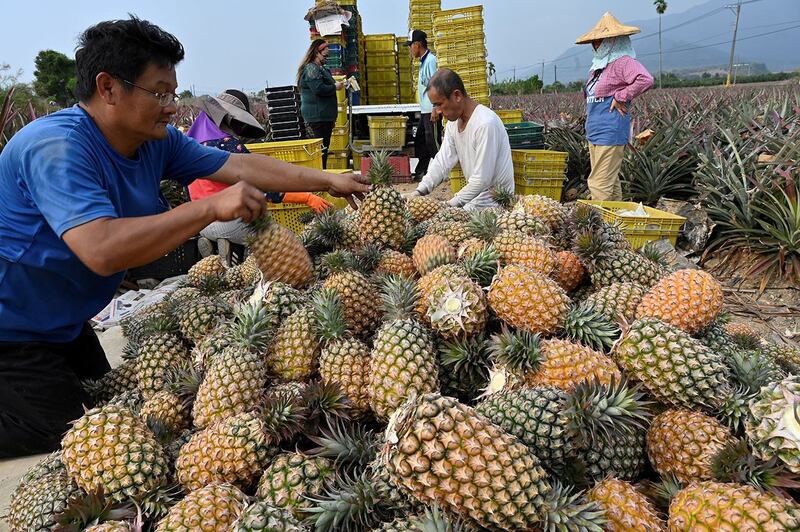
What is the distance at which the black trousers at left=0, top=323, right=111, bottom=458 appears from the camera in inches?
106

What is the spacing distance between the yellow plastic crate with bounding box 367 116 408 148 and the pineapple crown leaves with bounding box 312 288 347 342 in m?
9.82

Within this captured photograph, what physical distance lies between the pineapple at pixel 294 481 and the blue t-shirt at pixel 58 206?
1311mm

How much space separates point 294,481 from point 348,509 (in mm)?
207

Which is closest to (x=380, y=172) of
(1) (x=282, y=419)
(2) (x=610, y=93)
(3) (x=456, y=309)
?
(3) (x=456, y=309)

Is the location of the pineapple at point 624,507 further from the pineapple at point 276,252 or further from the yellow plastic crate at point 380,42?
the yellow plastic crate at point 380,42

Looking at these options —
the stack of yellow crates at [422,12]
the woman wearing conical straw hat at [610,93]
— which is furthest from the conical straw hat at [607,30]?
Result: the stack of yellow crates at [422,12]

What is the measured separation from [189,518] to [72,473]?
58 centimetres

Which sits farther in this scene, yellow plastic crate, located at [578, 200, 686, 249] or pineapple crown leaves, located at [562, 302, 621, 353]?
yellow plastic crate, located at [578, 200, 686, 249]

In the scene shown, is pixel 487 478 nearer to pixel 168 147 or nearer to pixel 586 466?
pixel 586 466

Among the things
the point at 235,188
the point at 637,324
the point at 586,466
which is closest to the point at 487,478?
the point at 586,466

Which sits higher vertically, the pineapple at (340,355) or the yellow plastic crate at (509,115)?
the yellow plastic crate at (509,115)

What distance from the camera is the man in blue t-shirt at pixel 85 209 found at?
2.11 meters

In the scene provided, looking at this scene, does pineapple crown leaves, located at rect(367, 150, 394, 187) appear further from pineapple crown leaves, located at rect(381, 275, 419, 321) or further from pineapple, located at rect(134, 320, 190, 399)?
pineapple, located at rect(134, 320, 190, 399)

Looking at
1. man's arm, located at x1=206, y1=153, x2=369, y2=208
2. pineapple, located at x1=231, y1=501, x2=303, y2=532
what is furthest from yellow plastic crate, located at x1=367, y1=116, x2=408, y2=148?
pineapple, located at x1=231, y1=501, x2=303, y2=532
